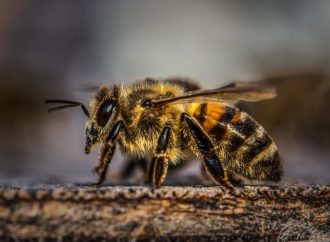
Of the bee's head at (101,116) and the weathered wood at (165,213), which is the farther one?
the bee's head at (101,116)

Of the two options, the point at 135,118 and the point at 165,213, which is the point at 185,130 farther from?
the point at 165,213

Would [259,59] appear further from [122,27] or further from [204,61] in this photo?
[122,27]

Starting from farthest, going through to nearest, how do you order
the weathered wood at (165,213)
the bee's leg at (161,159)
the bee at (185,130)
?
the bee at (185,130) < the bee's leg at (161,159) < the weathered wood at (165,213)

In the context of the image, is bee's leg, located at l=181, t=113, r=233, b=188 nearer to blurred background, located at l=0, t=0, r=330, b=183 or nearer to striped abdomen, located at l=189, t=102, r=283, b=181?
striped abdomen, located at l=189, t=102, r=283, b=181

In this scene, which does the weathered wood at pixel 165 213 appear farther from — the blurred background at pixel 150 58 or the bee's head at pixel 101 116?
the blurred background at pixel 150 58

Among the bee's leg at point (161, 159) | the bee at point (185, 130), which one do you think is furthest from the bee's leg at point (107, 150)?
the bee's leg at point (161, 159)

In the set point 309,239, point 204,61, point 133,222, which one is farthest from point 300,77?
point 133,222
